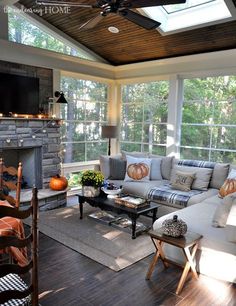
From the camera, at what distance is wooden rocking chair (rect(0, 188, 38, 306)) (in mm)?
1302

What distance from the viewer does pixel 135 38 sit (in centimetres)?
520

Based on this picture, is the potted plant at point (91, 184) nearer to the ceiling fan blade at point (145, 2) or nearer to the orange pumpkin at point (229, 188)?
the orange pumpkin at point (229, 188)

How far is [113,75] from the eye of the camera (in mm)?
6555

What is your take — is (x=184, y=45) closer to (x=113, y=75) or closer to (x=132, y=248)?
(x=113, y=75)

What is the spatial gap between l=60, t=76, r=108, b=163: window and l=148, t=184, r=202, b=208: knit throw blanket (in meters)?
2.19

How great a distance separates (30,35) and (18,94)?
3.94 ft

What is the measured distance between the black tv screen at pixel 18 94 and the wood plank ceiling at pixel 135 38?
4.08 feet

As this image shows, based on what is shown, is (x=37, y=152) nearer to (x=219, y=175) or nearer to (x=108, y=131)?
(x=108, y=131)

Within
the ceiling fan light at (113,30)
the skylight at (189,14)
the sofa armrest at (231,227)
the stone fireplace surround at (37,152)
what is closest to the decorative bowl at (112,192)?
the stone fireplace surround at (37,152)

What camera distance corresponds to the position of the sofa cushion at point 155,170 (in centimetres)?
510

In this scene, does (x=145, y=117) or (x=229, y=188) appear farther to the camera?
(x=145, y=117)

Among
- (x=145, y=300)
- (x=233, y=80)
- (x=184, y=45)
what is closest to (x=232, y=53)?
(x=233, y=80)

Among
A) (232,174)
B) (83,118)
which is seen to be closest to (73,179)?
(83,118)

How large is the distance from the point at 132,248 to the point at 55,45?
410 cm
